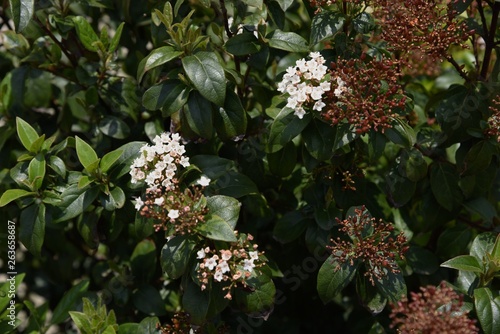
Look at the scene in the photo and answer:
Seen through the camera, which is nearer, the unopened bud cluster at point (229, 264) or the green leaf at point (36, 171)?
the unopened bud cluster at point (229, 264)

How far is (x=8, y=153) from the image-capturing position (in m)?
3.47

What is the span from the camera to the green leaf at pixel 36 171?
2.73 m

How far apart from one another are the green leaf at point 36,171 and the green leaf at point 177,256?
0.62 meters

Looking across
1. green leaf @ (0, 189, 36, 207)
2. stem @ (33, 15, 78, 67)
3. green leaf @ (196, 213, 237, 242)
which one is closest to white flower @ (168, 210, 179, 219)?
green leaf @ (196, 213, 237, 242)

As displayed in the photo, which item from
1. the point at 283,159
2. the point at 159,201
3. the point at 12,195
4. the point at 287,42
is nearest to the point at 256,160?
the point at 283,159

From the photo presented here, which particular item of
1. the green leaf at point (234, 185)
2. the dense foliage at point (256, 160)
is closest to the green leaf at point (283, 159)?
the dense foliage at point (256, 160)

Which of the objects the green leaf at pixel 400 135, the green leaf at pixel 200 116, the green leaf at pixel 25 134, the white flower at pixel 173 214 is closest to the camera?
the white flower at pixel 173 214

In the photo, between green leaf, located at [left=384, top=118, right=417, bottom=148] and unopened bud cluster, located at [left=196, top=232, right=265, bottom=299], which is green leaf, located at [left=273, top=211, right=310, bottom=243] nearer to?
unopened bud cluster, located at [left=196, top=232, right=265, bottom=299]

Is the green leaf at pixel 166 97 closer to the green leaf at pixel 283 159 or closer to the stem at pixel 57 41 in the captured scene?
the green leaf at pixel 283 159

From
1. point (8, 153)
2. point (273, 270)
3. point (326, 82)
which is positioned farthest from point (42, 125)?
point (326, 82)

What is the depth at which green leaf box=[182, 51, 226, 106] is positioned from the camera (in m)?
2.61

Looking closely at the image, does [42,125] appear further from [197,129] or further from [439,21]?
[439,21]

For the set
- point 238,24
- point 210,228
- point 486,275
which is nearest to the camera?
point 210,228

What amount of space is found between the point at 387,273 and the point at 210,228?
0.74 metres
